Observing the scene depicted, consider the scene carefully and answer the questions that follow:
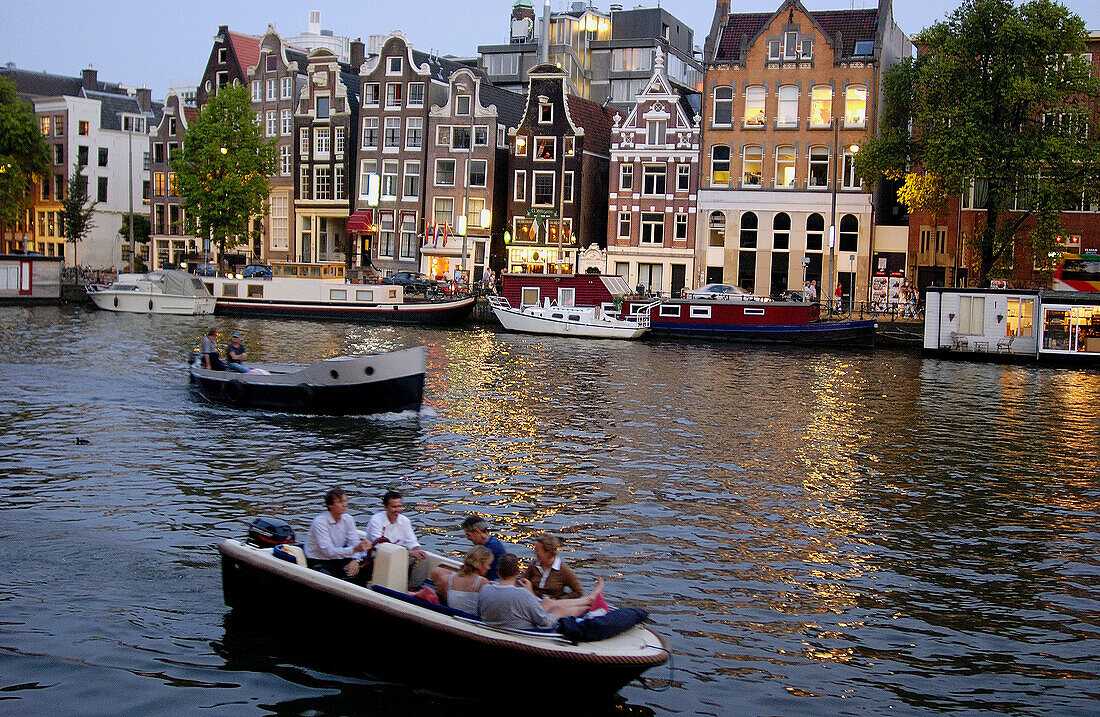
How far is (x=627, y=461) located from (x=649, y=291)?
4700cm

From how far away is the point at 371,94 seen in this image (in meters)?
86.4

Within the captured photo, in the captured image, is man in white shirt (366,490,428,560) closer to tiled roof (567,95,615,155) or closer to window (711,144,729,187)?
window (711,144,729,187)

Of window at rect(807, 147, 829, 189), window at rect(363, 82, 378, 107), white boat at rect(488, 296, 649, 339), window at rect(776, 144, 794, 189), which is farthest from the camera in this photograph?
window at rect(363, 82, 378, 107)

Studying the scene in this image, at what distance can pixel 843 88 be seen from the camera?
70.9 m

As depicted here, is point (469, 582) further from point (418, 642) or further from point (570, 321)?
point (570, 321)

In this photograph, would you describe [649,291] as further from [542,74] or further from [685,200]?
[542,74]

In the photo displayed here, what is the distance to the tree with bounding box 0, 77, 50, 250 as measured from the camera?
287ft

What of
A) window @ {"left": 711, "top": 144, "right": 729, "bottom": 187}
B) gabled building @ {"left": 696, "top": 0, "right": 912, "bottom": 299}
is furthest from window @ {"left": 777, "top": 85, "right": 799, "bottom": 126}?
window @ {"left": 711, "top": 144, "right": 729, "bottom": 187}

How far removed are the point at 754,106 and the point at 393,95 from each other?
93.8 feet

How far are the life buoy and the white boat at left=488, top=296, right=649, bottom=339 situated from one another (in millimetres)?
31544

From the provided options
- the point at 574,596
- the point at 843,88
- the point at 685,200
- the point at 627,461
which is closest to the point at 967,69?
the point at 843,88

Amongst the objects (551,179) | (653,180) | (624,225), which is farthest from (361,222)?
(653,180)

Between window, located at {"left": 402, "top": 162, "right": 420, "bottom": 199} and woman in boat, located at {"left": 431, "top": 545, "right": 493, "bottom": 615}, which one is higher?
window, located at {"left": 402, "top": 162, "right": 420, "bottom": 199}

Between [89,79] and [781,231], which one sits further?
[89,79]
